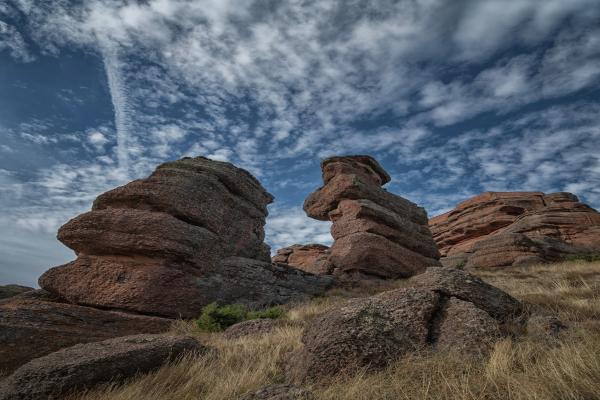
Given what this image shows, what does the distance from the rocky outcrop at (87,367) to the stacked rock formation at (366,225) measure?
1304cm

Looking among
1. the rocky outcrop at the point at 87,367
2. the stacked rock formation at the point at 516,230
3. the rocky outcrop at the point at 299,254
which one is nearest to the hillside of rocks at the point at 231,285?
the rocky outcrop at the point at 87,367

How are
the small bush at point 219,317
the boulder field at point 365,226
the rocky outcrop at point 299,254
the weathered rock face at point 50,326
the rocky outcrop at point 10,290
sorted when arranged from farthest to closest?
the rocky outcrop at point 299,254 < the boulder field at point 365,226 < the rocky outcrop at point 10,290 < the small bush at point 219,317 < the weathered rock face at point 50,326

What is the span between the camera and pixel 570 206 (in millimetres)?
38375

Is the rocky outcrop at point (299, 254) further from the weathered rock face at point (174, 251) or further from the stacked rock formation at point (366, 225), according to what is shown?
the weathered rock face at point (174, 251)

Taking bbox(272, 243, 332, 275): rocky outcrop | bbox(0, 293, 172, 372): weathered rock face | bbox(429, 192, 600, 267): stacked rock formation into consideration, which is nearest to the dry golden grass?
bbox(0, 293, 172, 372): weathered rock face

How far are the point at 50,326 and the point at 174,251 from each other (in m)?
4.19

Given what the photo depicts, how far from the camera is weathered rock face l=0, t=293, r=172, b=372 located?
8.16m

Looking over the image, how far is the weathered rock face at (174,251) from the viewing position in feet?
37.6

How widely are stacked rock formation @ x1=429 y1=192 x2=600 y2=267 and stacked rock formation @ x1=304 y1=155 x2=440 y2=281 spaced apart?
8359mm

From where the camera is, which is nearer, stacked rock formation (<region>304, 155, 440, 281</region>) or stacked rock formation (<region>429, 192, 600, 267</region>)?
stacked rock formation (<region>304, 155, 440, 281</region>)

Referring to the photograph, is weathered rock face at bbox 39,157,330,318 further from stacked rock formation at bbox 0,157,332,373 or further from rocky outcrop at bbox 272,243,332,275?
rocky outcrop at bbox 272,243,332,275

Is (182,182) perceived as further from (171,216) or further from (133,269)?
(133,269)

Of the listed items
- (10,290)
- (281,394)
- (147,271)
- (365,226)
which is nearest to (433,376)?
(281,394)

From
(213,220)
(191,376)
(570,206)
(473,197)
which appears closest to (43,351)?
(191,376)
